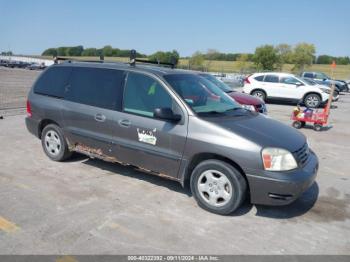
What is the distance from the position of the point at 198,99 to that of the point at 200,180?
114cm

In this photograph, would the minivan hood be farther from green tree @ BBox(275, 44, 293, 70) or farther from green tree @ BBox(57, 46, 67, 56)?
green tree @ BBox(57, 46, 67, 56)

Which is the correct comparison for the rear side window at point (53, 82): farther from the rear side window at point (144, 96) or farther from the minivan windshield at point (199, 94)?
the minivan windshield at point (199, 94)

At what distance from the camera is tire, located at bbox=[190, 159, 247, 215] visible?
4164mm

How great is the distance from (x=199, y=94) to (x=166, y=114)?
2.55 ft

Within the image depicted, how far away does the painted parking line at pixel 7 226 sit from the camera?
3764 millimetres

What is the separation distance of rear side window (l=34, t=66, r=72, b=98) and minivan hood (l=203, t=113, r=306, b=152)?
9.34ft

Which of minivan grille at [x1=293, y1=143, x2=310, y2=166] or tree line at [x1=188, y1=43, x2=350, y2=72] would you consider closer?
minivan grille at [x1=293, y1=143, x2=310, y2=166]

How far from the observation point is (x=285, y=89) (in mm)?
18344

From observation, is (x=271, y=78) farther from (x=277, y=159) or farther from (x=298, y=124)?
(x=277, y=159)

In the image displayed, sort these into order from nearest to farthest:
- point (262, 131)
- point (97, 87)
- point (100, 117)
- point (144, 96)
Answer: point (262, 131) < point (144, 96) < point (100, 117) < point (97, 87)

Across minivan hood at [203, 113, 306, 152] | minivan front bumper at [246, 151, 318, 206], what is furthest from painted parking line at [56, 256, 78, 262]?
minivan hood at [203, 113, 306, 152]

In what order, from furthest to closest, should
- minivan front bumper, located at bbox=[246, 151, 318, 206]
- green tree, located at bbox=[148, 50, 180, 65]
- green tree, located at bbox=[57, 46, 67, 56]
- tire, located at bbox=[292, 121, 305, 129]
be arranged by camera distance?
green tree, located at bbox=[57, 46, 67, 56] → tire, located at bbox=[292, 121, 305, 129] → green tree, located at bbox=[148, 50, 180, 65] → minivan front bumper, located at bbox=[246, 151, 318, 206]

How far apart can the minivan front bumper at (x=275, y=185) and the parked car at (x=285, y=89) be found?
14.6 metres

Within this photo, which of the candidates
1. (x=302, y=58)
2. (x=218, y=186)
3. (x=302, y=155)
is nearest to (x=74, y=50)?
(x=302, y=58)
